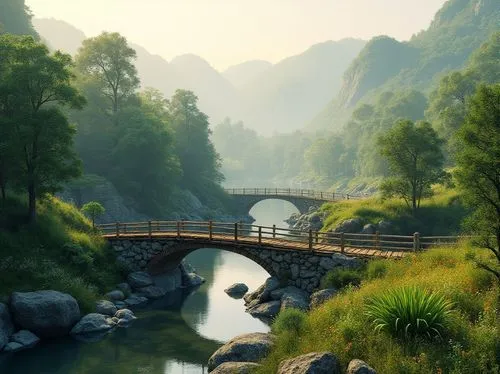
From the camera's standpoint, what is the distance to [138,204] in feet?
215

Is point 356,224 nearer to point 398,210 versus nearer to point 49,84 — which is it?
point 398,210

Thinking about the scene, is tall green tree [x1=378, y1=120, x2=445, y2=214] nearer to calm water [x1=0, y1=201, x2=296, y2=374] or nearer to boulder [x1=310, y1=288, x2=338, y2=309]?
calm water [x1=0, y1=201, x2=296, y2=374]

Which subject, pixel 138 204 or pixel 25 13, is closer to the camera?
pixel 138 204

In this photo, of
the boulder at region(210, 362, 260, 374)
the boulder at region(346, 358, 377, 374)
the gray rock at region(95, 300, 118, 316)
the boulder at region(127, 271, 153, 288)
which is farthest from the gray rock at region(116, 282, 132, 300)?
the boulder at region(346, 358, 377, 374)

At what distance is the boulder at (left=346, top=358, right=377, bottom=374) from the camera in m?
12.9

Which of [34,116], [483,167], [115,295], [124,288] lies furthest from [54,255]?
[483,167]

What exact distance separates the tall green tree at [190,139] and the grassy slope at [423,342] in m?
68.1

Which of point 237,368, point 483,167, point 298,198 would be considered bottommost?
point 237,368

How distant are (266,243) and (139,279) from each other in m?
10.6

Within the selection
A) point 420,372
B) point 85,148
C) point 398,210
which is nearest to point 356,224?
point 398,210

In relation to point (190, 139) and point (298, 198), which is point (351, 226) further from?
point (190, 139)

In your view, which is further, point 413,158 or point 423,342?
point 413,158

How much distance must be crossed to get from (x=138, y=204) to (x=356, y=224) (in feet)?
109

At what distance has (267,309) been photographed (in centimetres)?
2952
